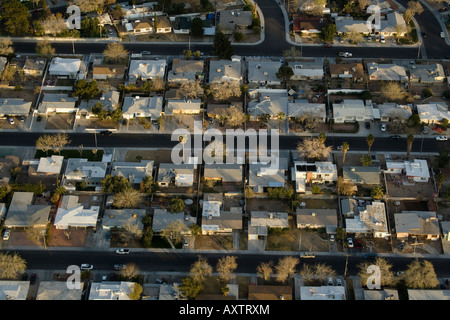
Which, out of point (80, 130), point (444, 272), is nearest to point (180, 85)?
point (80, 130)

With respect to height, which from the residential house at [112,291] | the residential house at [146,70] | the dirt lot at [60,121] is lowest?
the residential house at [112,291]

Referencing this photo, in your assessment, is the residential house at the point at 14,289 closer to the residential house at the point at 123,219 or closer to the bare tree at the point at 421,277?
the residential house at the point at 123,219

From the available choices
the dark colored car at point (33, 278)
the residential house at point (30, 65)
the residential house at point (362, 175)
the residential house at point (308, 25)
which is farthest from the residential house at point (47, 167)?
the residential house at point (308, 25)

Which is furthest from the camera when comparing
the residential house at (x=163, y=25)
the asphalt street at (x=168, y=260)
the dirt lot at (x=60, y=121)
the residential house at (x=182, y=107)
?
Result: the residential house at (x=163, y=25)

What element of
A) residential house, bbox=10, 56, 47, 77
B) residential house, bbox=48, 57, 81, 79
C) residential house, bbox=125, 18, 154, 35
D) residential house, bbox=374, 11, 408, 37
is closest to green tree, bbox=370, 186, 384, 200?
residential house, bbox=374, 11, 408, 37

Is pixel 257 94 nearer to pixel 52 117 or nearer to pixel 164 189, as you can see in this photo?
pixel 164 189

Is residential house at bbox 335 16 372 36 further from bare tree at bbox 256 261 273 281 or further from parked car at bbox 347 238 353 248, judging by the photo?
bare tree at bbox 256 261 273 281
